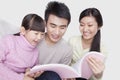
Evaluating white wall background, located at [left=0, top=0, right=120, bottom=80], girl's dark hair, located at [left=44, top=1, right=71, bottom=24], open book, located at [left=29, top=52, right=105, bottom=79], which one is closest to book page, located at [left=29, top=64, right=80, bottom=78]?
open book, located at [left=29, top=52, right=105, bottom=79]

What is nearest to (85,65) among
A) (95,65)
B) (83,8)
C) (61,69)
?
(95,65)

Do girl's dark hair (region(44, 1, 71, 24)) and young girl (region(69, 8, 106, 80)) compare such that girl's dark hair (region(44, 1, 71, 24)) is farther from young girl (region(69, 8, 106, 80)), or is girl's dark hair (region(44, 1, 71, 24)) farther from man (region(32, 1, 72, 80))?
young girl (region(69, 8, 106, 80))

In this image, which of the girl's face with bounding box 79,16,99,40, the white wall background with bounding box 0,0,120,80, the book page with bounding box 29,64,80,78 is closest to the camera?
the book page with bounding box 29,64,80,78

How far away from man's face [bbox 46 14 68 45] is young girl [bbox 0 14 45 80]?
0.27ft

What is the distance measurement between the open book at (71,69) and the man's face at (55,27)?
0.14 m

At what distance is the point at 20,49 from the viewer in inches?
48.3

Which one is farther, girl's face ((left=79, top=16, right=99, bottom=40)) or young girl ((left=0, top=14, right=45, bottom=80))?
girl's face ((left=79, top=16, right=99, bottom=40))

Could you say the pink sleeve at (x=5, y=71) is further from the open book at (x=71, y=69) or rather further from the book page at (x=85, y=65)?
the book page at (x=85, y=65)

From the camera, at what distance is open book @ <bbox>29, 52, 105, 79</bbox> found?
1.15 m

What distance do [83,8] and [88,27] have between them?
0.41 m

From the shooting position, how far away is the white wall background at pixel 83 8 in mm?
1785

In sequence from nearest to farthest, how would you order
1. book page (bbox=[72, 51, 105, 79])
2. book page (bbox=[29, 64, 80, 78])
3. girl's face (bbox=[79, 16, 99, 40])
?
book page (bbox=[29, 64, 80, 78]), book page (bbox=[72, 51, 105, 79]), girl's face (bbox=[79, 16, 99, 40])

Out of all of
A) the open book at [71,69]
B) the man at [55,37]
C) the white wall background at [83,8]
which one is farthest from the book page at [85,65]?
the white wall background at [83,8]

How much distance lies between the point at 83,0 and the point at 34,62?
0.69m
